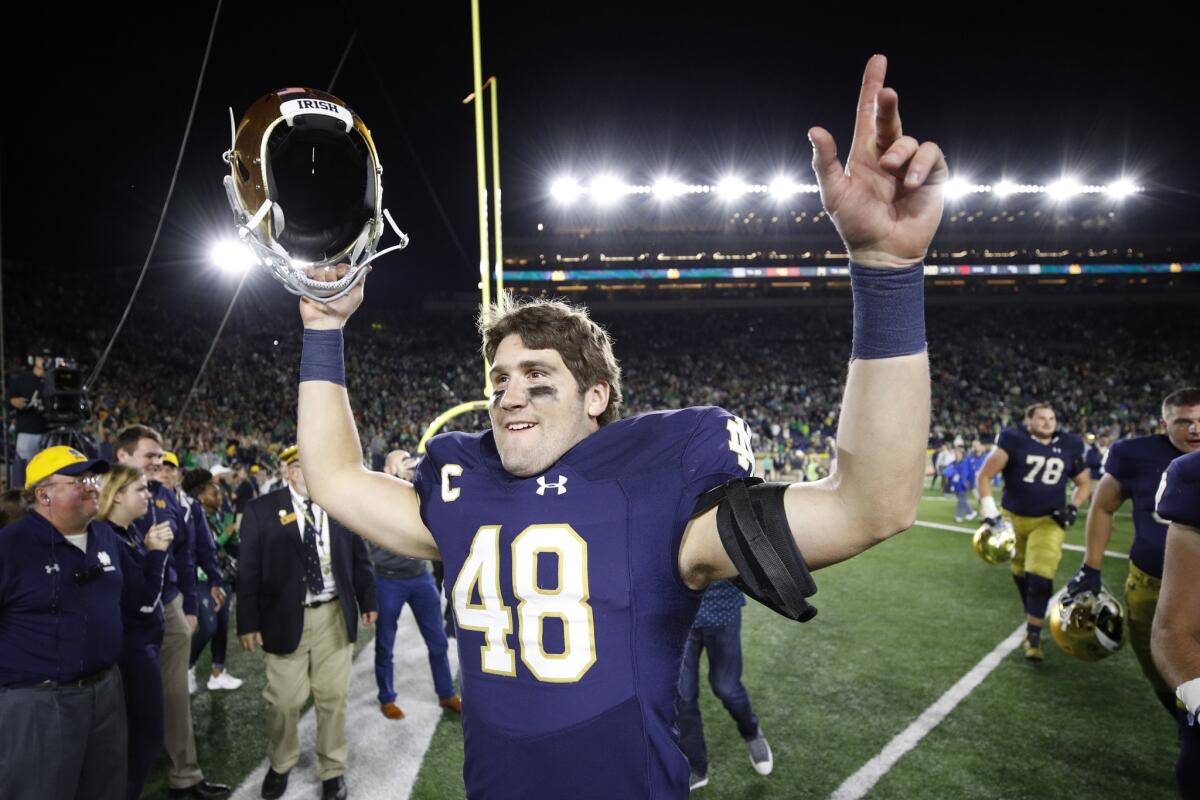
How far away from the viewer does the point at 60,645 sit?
9.64 feet

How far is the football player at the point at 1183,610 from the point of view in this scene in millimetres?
2138

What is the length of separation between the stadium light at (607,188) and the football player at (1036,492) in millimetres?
27206

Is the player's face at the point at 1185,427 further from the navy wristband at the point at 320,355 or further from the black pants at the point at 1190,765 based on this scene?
the navy wristband at the point at 320,355

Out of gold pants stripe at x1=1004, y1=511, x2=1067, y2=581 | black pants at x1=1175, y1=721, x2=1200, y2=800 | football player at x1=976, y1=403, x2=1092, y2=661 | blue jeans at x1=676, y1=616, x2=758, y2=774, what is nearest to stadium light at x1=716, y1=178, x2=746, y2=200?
football player at x1=976, y1=403, x2=1092, y2=661

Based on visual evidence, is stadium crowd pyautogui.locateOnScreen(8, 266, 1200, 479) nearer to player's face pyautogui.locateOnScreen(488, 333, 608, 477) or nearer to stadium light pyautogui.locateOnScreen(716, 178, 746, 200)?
stadium light pyautogui.locateOnScreen(716, 178, 746, 200)

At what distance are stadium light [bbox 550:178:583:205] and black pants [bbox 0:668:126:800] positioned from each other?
1186 inches

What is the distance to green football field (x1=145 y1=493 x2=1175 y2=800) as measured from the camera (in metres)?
Result: 3.80

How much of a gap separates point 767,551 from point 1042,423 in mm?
6363

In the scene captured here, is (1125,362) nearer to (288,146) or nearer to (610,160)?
(610,160)

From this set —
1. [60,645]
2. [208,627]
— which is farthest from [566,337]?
[208,627]

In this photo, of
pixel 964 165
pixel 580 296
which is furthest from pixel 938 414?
pixel 580 296

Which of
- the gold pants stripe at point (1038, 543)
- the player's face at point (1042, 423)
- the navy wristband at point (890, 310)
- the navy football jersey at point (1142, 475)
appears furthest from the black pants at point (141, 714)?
the player's face at point (1042, 423)

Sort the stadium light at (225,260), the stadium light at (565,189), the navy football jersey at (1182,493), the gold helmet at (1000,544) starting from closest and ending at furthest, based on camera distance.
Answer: the navy football jersey at (1182,493), the gold helmet at (1000,544), the stadium light at (225,260), the stadium light at (565,189)

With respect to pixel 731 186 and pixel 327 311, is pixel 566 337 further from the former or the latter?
pixel 731 186
